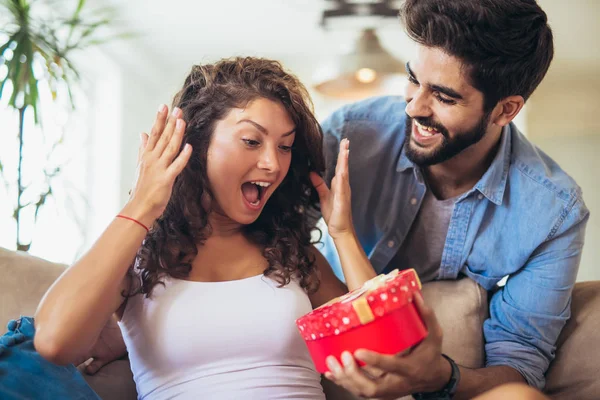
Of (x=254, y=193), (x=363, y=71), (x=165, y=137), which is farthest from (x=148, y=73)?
(x=165, y=137)

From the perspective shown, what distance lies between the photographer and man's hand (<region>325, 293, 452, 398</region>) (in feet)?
3.84

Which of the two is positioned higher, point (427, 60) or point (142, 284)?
point (427, 60)

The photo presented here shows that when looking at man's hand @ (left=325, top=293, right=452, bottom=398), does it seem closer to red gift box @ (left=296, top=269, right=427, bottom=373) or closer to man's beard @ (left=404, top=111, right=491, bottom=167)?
red gift box @ (left=296, top=269, right=427, bottom=373)

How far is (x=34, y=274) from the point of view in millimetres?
1636

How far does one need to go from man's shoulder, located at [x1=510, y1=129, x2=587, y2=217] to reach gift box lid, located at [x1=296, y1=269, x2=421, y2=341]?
80cm

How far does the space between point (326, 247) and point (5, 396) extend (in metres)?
1.17

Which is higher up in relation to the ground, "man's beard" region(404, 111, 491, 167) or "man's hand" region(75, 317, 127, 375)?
"man's beard" region(404, 111, 491, 167)

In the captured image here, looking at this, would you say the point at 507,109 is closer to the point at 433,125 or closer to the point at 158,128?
the point at 433,125

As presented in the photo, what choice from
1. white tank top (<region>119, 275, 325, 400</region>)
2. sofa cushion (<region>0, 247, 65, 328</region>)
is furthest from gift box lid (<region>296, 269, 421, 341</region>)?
sofa cushion (<region>0, 247, 65, 328</region>)

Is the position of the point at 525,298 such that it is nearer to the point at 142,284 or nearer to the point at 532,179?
the point at 532,179

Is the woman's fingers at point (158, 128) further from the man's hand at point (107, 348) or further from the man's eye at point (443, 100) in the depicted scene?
the man's eye at point (443, 100)

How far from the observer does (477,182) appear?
6.25 feet

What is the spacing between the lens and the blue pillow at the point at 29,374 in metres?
1.23

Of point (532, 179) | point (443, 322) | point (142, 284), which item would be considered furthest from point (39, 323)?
point (532, 179)
